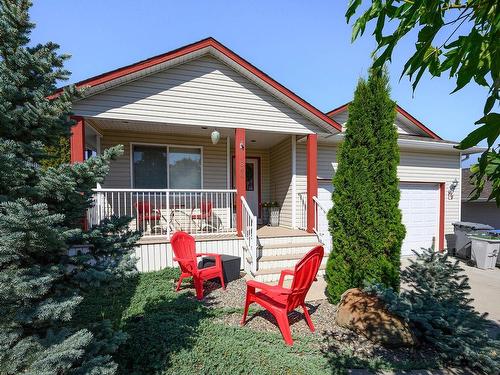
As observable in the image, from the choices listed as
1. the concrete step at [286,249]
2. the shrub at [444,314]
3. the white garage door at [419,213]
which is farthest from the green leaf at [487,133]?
the white garage door at [419,213]

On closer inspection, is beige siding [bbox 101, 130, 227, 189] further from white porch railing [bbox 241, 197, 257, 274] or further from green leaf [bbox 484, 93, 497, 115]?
green leaf [bbox 484, 93, 497, 115]

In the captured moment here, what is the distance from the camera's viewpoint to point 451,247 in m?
9.66

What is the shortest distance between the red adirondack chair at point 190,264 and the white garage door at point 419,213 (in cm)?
709

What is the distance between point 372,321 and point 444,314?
82 cm

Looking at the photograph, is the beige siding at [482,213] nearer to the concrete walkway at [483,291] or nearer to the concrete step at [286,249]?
the concrete walkway at [483,291]

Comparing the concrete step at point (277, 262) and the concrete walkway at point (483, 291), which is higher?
the concrete step at point (277, 262)

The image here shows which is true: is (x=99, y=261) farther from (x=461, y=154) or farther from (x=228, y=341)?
(x=461, y=154)

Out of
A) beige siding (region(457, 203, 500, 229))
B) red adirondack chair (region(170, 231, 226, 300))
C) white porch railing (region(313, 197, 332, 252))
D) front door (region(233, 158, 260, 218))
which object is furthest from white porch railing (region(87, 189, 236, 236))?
beige siding (region(457, 203, 500, 229))

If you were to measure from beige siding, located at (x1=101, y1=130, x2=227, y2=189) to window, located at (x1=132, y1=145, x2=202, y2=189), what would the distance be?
172 millimetres

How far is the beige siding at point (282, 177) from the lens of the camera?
8.45 m

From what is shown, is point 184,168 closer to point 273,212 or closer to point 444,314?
point 273,212

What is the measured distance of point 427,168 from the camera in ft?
31.3

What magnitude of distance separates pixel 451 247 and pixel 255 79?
9.07 metres

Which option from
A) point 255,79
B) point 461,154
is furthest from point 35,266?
point 461,154
